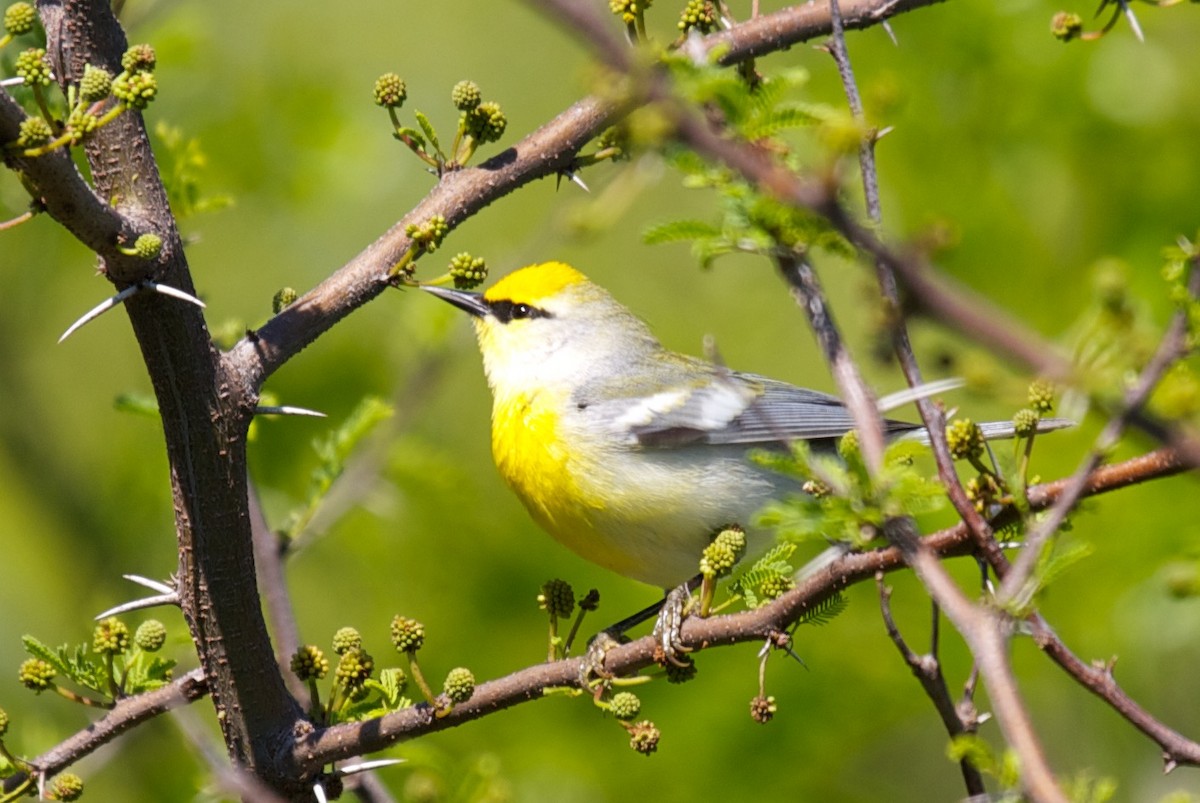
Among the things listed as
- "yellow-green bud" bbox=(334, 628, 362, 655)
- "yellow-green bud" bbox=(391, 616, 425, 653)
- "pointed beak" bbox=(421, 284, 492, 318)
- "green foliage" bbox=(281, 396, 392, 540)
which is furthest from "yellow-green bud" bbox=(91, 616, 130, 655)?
"pointed beak" bbox=(421, 284, 492, 318)

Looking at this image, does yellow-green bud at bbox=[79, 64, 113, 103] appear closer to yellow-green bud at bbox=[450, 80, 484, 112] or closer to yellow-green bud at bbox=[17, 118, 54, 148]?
yellow-green bud at bbox=[17, 118, 54, 148]

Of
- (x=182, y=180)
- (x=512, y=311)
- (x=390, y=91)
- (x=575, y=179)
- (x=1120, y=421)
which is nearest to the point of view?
(x=1120, y=421)

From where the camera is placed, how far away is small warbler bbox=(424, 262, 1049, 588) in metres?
4.32

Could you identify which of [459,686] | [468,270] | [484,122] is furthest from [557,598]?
[484,122]

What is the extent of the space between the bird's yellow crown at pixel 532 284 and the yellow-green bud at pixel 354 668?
8.62 ft

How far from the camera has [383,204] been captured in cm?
888

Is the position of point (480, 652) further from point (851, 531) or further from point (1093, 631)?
point (851, 531)

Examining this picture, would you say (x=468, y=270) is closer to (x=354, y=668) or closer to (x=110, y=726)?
(x=354, y=668)

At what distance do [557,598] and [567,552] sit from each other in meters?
3.34

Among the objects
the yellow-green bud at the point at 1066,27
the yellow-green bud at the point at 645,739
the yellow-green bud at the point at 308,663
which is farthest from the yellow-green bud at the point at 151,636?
the yellow-green bud at the point at 1066,27

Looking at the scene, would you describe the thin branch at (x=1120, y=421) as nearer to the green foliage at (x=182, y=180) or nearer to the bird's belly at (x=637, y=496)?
the bird's belly at (x=637, y=496)

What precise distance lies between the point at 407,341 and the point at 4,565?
10.7 ft

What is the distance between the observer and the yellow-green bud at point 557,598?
9.77ft

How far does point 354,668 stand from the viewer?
109 inches
